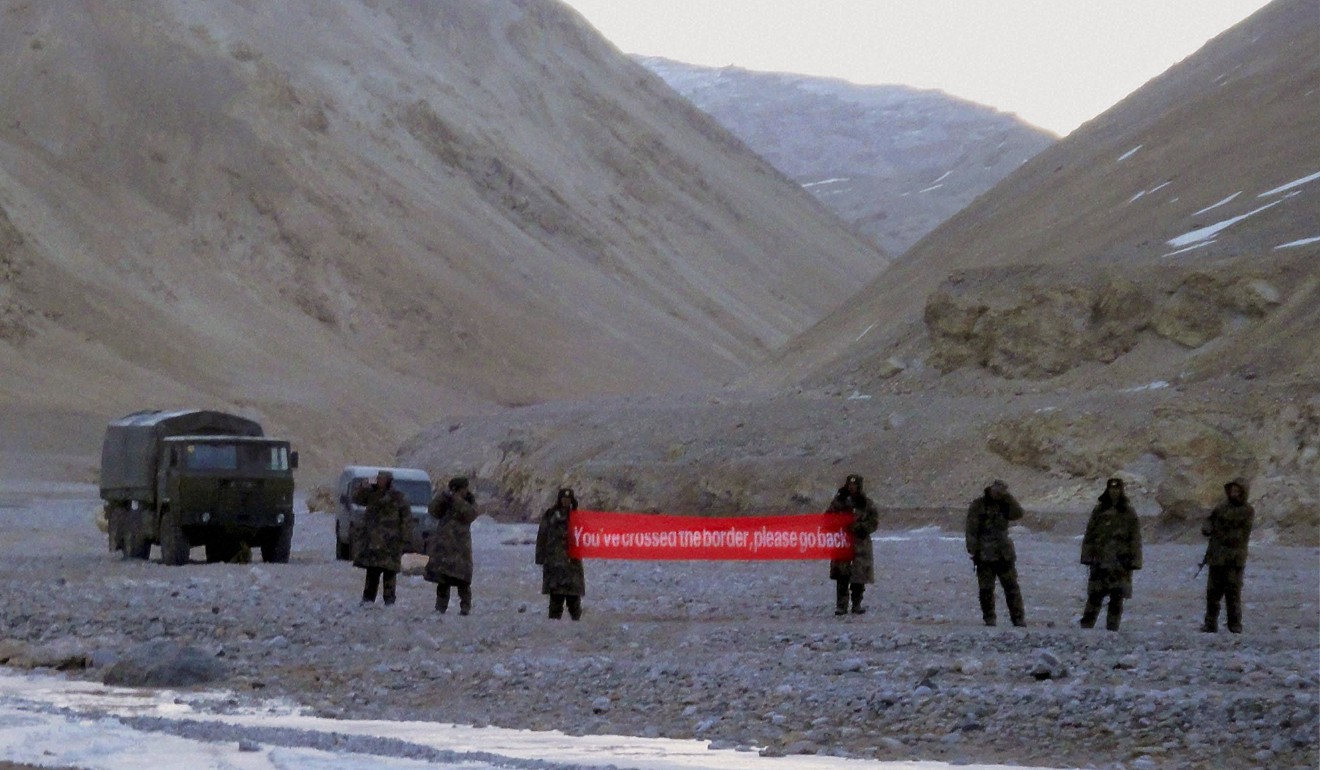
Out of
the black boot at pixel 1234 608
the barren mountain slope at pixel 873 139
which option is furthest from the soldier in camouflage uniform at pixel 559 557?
the barren mountain slope at pixel 873 139

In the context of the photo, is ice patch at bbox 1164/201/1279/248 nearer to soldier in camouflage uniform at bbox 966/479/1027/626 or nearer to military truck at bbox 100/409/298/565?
military truck at bbox 100/409/298/565

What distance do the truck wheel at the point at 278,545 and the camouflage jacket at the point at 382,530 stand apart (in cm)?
722

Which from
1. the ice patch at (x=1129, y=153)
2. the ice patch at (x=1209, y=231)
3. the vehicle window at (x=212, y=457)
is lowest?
the vehicle window at (x=212, y=457)

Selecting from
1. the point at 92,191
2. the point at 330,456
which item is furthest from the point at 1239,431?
the point at 92,191

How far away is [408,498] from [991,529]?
12.0 meters

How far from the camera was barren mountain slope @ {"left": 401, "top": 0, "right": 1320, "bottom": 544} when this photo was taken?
96.0 ft

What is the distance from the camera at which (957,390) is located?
37.3m

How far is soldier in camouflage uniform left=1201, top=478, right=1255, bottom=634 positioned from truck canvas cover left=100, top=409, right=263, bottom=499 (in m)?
14.9

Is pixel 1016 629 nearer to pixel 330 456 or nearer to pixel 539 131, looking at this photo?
pixel 330 456

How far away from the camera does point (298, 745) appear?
9141mm

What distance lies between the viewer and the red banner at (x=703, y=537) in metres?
18.1

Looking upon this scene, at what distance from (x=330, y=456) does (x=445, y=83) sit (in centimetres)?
3521

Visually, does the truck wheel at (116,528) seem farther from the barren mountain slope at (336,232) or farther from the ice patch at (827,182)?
the ice patch at (827,182)

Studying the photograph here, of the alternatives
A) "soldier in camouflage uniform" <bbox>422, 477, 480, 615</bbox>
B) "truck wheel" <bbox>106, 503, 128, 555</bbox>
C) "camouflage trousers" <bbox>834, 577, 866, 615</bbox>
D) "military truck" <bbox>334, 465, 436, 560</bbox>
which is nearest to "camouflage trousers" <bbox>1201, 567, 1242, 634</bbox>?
"camouflage trousers" <bbox>834, 577, 866, 615</bbox>
